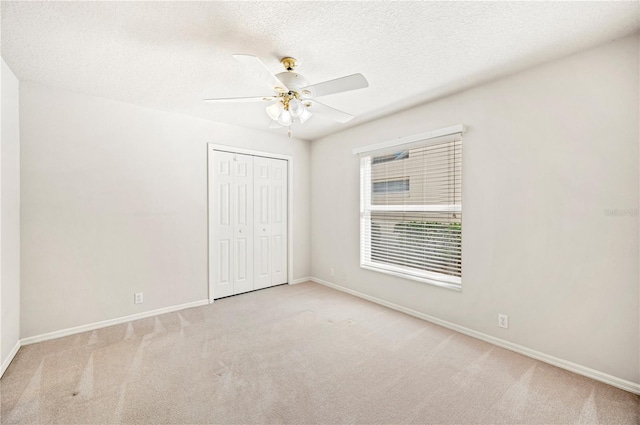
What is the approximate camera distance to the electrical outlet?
2541 millimetres

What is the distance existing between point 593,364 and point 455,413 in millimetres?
1243

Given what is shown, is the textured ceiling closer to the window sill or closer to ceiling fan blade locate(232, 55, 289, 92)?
ceiling fan blade locate(232, 55, 289, 92)

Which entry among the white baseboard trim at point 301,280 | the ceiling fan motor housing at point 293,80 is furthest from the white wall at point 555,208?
the white baseboard trim at point 301,280

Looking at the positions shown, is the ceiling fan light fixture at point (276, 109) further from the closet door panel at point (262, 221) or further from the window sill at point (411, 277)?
the window sill at point (411, 277)

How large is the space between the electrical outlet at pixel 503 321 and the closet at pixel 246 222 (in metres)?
3.01

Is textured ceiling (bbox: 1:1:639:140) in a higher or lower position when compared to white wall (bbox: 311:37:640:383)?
higher

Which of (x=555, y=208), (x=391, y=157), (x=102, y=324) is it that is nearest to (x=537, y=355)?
(x=555, y=208)

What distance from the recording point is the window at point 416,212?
298 centimetres

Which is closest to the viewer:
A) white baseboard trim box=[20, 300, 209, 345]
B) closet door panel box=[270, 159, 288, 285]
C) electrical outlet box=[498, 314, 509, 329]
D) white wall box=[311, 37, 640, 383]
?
white wall box=[311, 37, 640, 383]

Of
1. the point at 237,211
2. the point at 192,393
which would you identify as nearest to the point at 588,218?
the point at 192,393

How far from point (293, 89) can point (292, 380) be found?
2.16 meters

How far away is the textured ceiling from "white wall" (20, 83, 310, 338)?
42 centimetres

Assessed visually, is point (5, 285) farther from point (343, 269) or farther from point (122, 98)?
point (343, 269)

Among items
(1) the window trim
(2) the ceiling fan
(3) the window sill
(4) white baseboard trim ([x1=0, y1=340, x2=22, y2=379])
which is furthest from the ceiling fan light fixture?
(4) white baseboard trim ([x1=0, y1=340, x2=22, y2=379])
